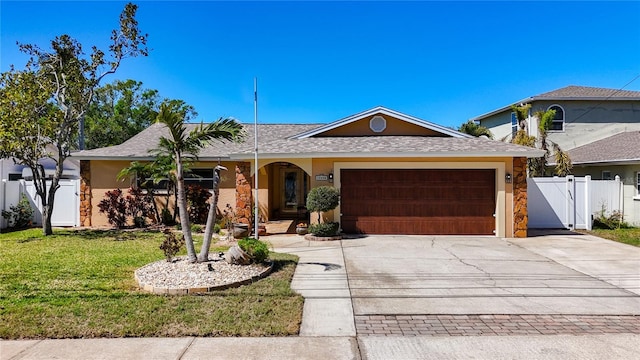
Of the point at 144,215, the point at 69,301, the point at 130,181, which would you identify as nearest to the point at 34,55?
the point at 130,181

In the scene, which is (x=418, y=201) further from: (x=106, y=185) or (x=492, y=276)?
(x=106, y=185)

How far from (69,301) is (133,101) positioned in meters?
32.4

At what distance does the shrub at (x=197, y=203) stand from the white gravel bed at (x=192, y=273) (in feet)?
21.0

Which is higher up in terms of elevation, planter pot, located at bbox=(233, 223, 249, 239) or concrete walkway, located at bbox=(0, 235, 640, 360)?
planter pot, located at bbox=(233, 223, 249, 239)

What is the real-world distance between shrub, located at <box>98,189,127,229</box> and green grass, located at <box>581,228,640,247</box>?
53.8ft

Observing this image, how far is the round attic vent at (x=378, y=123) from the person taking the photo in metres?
13.7

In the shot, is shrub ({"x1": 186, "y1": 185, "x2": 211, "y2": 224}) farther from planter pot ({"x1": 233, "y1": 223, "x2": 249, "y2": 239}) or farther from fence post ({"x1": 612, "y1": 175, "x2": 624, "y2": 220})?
fence post ({"x1": 612, "y1": 175, "x2": 624, "y2": 220})

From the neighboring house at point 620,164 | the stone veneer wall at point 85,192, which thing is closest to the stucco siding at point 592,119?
the neighboring house at point 620,164

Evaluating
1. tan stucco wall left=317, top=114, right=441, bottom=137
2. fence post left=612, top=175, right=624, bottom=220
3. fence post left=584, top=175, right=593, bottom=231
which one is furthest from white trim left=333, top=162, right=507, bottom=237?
fence post left=612, top=175, right=624, bottom=220

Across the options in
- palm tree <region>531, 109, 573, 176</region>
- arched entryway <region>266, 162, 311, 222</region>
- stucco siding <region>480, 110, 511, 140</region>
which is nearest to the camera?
palm tree <region>531, 109, 573, 176</region>

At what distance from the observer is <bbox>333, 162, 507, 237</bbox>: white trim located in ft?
38.5

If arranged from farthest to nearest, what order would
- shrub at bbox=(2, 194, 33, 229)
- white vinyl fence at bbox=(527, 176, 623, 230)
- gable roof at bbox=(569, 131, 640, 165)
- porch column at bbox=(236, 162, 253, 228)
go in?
gable roof at bbox=(569, 131, 640, 165) → white vinyl fence at bbox=(527, 176, 623, 230) → shrub at bbox=(2, 194, 33, 229) → porch column at bbox=(236, 162, 253, 228)

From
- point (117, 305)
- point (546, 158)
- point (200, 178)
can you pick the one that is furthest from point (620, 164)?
point (117, 305)

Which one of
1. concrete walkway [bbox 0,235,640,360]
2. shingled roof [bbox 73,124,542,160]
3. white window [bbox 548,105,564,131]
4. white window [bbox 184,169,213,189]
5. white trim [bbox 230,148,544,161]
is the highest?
white window [bbox 548,105,564,131]
